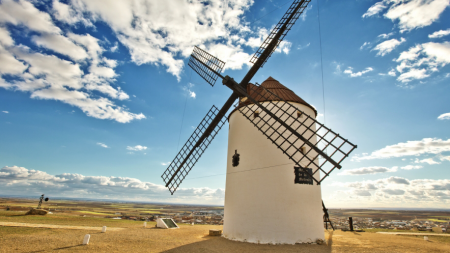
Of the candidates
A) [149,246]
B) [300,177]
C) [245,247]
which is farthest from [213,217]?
[300,177]

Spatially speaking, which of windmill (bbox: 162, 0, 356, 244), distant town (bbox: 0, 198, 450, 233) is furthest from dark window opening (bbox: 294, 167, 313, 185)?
distant town (bbox: 0, 198, 450, 233)

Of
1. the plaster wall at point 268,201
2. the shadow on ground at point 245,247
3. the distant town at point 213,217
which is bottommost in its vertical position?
the distant town at point 213,217

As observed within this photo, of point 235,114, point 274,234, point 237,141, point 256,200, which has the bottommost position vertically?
point 274,234

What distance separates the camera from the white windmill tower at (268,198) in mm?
9531

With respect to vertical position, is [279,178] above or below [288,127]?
below

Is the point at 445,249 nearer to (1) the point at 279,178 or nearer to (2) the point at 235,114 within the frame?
(1) the point at 279,178

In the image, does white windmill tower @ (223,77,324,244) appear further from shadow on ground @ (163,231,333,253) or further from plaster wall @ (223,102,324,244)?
shadow on ground @ (163,231,333,253)

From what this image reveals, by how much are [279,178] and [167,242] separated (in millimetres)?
6107

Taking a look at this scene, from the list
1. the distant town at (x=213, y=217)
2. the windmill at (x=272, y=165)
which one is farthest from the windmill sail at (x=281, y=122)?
the distant town at (x=213, y=217)

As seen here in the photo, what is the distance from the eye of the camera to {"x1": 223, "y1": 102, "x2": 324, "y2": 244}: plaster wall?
9.52m

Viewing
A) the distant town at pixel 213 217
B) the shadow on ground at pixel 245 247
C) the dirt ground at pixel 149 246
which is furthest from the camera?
the distant town at pixel 213 217

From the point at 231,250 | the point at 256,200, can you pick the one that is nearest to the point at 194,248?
the point at 231,250

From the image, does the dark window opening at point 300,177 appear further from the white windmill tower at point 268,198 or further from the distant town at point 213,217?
the distant town at point 213,217

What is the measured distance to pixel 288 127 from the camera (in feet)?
31.2
